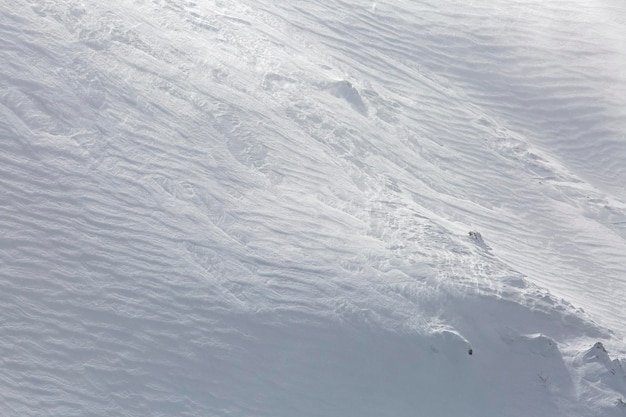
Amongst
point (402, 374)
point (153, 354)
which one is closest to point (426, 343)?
point (402, 374)

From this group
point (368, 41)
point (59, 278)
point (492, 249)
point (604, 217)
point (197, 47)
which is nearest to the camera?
point (59, 278)

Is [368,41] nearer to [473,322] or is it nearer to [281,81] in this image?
[281,81]

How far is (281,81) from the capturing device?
10.2m

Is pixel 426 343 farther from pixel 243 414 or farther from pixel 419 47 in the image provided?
pixel 419 47

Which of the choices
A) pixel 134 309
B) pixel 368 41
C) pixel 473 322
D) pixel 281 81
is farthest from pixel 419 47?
pixel 134 309

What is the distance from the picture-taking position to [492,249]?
880 centimetres

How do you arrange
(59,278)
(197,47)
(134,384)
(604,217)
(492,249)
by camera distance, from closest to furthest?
(134,384), (59,278), (492,249), (197,47), (604,217)

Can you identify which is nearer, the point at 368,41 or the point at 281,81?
the point at 281,81

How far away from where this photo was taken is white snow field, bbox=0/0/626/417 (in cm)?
634

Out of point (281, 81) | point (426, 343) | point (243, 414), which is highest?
point (281, 81)

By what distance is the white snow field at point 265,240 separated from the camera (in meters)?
6.34

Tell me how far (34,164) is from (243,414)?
3096 millimetres

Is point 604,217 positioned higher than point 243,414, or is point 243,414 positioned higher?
point 604,217

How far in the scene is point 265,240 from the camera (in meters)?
7.54
